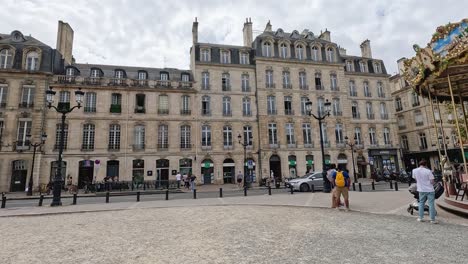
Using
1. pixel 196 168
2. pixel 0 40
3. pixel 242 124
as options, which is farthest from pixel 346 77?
pixel 0 40

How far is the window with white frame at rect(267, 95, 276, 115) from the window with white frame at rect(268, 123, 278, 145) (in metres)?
1.60

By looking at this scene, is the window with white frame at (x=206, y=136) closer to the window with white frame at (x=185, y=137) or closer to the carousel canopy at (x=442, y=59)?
the window with white frame at (x=185, y=137)

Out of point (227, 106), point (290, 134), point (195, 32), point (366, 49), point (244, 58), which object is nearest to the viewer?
point (227, 106)

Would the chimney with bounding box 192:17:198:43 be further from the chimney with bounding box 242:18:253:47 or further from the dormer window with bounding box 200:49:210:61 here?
the chimney with bounding box 242:18:253:47

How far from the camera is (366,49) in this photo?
1457 inches

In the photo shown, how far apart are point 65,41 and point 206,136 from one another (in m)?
19.6

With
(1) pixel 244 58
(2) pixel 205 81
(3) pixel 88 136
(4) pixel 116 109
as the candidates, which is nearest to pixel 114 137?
(3) pixel 88 136

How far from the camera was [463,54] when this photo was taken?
7242 millimetres

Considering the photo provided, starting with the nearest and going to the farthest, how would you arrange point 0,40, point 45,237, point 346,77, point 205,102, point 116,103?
point 45,237 < point 0,40 < point 116,103 < point 205,102 < point 346,77

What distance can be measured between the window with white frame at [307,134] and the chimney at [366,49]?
1647cm

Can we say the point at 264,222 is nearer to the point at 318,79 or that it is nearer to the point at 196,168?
the point at 196,168

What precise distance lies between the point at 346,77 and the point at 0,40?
131 feet

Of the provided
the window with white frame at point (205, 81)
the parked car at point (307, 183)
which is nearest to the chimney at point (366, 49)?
the window with white frame at point (205, 81)

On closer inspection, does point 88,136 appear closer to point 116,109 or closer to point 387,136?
point 116,109
